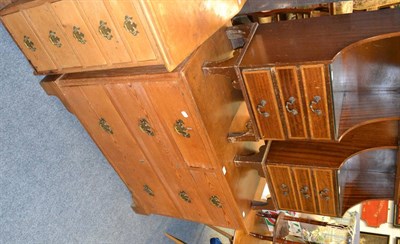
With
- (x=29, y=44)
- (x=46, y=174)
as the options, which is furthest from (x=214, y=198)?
(x=29, y=44)

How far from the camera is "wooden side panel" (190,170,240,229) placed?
5.26 feet

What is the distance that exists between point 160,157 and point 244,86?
63cm

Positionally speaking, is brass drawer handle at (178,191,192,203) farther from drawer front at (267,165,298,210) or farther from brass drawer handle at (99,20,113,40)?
brass drawer handle at (99,20,113,40)

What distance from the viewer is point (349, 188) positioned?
5.91ft

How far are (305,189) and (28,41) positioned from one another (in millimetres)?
1579

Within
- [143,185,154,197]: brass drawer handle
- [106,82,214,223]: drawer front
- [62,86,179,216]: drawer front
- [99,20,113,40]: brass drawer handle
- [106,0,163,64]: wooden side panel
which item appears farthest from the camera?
[143,185,154,197]: brass drawer handle

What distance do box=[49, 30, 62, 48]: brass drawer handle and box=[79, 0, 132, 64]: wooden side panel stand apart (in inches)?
9.8

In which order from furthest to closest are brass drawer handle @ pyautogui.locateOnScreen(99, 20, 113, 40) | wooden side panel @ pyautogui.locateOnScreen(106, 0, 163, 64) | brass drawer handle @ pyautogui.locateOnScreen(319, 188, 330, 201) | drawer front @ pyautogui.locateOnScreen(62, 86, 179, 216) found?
brass drawer handle @ pyautogui.locateOnScreen(319, 188, 330, 201) < drawer front @ pyautogui.locateOnScreen(62, 86, 179, 216) < brass drawer handle @ pyautogui.locateOnScreen(99, 20, 113, 40) < wooden side panel @ pyautogui.locateOnScreen(106, 0, 163, 64)

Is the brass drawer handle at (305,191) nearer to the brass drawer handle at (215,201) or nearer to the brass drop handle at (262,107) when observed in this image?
the brass drawer handle at (215,201)

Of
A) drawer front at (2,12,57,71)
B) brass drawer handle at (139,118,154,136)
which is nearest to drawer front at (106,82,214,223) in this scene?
brass drawer handle at (139,118,154,136)

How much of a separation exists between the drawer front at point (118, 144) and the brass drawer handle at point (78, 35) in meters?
0.23

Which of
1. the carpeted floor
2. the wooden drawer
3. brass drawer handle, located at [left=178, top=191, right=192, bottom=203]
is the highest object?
the wooden drawer

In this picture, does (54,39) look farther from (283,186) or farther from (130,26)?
(283,186)

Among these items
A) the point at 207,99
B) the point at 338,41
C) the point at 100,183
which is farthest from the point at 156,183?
the point at 338,41
